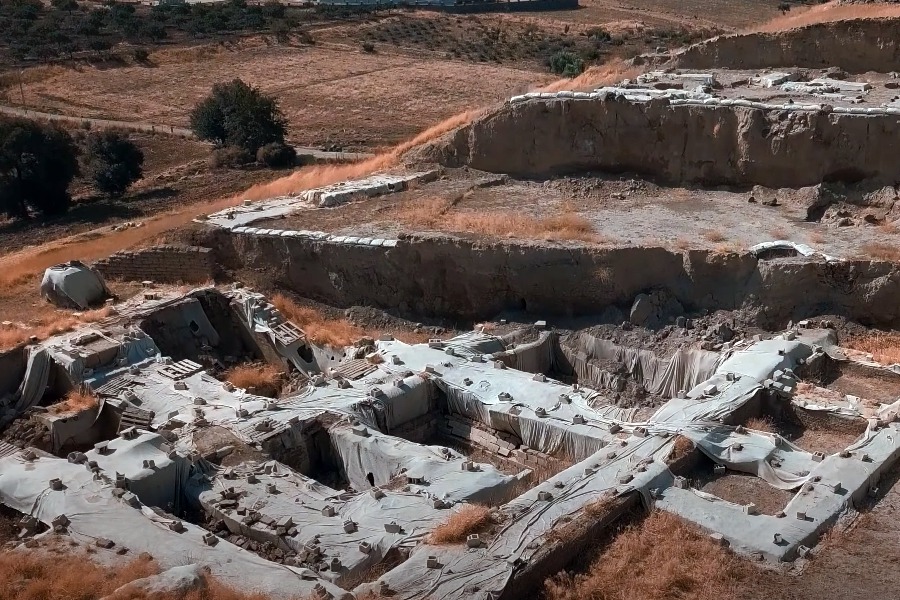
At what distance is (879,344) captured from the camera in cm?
1256

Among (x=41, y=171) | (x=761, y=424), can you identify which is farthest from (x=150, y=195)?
(x=761, y=424)

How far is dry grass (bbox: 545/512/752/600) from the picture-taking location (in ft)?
25.8

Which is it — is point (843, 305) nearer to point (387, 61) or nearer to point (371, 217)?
point (371, 217)

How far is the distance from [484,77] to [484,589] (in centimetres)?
3638

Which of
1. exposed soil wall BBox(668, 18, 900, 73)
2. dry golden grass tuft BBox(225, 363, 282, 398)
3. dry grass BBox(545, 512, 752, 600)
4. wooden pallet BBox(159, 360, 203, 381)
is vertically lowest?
dry golden grass tuft BBox(225, 363, 282, 398)

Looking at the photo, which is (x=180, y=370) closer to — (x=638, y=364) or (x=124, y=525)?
(x=124, y=525)

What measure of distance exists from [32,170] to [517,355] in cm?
1816

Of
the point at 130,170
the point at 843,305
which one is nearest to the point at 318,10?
the point at 130,170

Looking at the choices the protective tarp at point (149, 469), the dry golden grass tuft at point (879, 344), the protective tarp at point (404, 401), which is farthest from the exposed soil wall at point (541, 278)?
the protective tarp at point (149, 469)

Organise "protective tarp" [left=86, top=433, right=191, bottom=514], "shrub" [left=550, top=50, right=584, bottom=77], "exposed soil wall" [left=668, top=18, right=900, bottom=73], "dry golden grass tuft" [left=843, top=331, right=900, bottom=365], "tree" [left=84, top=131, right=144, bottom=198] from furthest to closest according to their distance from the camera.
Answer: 1. "shrub" [left=550, top=50, right=584, bottom=77]
2. "tree" [left=84, top=131, right=144, bottom=198]
3. "exposed soil wall" [left=668, top=18, right=900, bottom=73]
4. "dry golden grass tuft" [left=843, top=331, right=900, bottom=365]
5. "protective tarp" [left=86, top=433, right=191, bottom=514]

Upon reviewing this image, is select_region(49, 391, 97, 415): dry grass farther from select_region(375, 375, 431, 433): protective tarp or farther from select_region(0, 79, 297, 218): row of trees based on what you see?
select_region(0, 79, 297, 218): row of trees

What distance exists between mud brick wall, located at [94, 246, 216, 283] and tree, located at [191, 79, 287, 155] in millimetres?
14877

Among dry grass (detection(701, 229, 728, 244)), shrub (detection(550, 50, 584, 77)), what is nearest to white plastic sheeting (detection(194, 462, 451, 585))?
dry grass (detection(701, 229, 728, 244))

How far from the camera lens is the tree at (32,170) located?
85.4 ft
